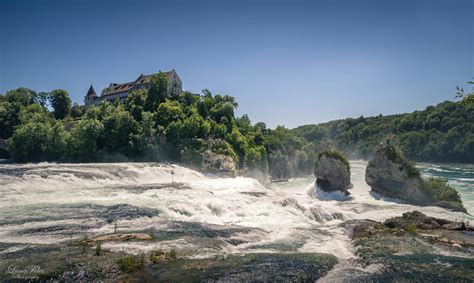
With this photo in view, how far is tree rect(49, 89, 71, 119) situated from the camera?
86438 millimetres

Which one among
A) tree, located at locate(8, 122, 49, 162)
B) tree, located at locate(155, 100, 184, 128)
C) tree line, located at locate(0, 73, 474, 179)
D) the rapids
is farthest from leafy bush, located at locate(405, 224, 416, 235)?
tree, located at locate(8, 122, 49, 162)

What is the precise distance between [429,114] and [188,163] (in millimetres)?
120373

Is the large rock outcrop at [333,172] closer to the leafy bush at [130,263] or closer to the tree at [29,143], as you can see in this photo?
the leafy bush at [130,263]

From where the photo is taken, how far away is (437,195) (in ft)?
125

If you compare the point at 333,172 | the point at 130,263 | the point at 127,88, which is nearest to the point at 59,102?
the point at 127,88

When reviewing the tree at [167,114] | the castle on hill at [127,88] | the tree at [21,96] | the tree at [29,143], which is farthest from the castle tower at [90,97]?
the tree at [29,143]

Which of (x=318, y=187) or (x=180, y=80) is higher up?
(x=180, y=80)

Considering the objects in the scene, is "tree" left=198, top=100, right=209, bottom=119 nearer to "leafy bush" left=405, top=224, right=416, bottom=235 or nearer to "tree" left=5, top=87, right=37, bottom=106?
"tree" left=5, top=87, right=37, bottom=106

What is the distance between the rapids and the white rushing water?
0.15ft

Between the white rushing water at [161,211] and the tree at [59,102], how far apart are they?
192ft

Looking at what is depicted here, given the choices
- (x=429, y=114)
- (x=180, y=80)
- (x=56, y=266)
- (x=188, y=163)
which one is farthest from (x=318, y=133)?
(x=56, y=266)

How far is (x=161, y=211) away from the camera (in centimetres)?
2292

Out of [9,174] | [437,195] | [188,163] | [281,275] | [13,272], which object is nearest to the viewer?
[13,272]

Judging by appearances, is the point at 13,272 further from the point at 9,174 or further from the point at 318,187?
the point at 318,187
